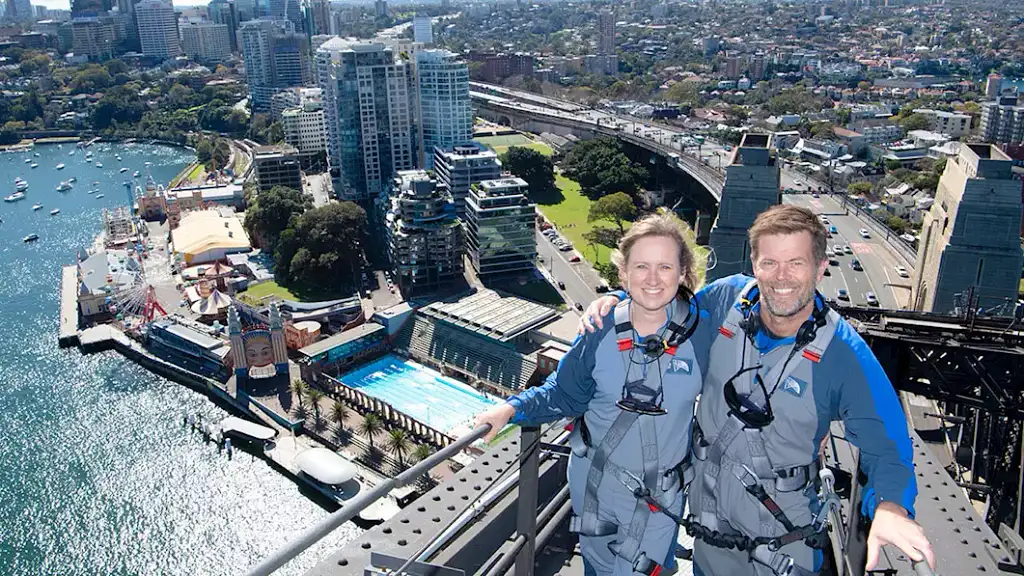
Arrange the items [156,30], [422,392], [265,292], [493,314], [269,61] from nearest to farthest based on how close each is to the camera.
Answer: [422,392] < [493,314] < [265,292] < [269,61] < [156,30]

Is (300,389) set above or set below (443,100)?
below

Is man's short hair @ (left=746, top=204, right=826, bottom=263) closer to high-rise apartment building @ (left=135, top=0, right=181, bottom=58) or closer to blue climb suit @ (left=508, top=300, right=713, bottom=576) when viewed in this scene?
blue climb suit @ (left=508, top=300, right=713, bottom=576)

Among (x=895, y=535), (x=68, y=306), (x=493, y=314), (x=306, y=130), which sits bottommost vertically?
(x=68, y=306)

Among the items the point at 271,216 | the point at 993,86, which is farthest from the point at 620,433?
the point at 993,86

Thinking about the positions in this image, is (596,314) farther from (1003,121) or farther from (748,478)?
(1003,121)

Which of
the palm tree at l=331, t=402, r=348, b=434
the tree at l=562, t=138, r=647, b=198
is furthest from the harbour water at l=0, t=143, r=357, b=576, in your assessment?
the tree at l=562, t=138, r=647, b=198

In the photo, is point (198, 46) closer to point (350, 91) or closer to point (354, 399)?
point (350, 91)

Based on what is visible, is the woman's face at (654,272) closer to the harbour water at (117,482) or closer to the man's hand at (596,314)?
the man's hand at (596,314)
